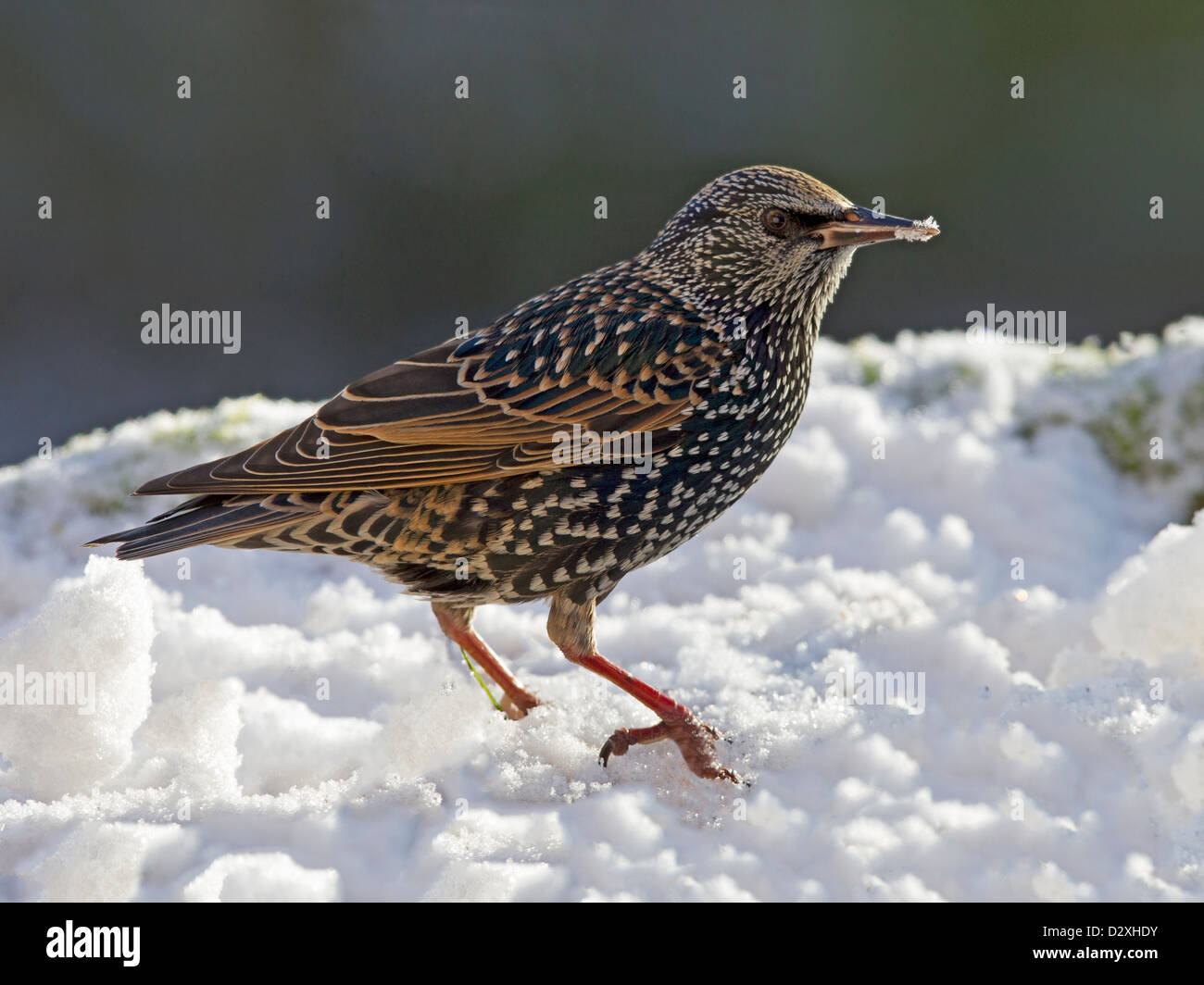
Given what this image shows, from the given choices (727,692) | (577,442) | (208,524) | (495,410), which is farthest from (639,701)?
(208,524)

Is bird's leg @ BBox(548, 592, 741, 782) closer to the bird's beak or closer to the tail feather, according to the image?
the tail feather

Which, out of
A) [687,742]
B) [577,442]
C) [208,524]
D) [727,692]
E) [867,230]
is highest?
[867,230]

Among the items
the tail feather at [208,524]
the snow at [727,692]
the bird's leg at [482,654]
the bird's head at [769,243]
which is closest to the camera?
the snow at [727,692]

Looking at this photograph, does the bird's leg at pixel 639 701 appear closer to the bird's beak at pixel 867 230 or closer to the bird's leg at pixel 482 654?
the bird's leg at pixel 482 654

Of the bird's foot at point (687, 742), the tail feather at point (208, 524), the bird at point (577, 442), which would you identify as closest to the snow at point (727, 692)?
the bird's foot at point (687, 742)

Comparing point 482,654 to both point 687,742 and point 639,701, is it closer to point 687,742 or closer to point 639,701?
point 639,701
